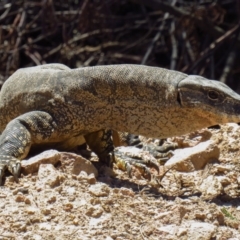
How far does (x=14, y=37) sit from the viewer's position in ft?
41.7

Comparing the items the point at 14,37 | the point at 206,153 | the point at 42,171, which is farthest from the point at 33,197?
the point at 14,37

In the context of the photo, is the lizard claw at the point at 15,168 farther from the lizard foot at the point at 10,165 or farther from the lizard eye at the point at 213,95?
the lizard eye at the point at 213,95

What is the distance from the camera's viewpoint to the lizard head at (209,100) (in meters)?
5.29

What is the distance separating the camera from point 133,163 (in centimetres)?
594

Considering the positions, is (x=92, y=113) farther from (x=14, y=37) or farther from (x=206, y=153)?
(x=14, y=37)

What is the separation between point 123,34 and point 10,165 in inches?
321

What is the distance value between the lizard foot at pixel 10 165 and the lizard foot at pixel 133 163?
2.71 feet

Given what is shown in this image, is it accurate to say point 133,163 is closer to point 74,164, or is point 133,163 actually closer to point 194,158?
point 194,158

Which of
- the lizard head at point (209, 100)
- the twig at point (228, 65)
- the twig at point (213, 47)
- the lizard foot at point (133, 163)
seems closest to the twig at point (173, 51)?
the twig at point (213, 47)

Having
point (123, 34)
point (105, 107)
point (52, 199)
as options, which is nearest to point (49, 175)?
point (52, 199)

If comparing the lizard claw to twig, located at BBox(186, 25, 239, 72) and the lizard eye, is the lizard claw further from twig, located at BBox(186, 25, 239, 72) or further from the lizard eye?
twig, located at BBox(186, 25, 239, 72)

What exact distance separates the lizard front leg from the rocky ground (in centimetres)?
14

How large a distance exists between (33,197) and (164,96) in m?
1.19

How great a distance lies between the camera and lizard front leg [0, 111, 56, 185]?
5.39m
